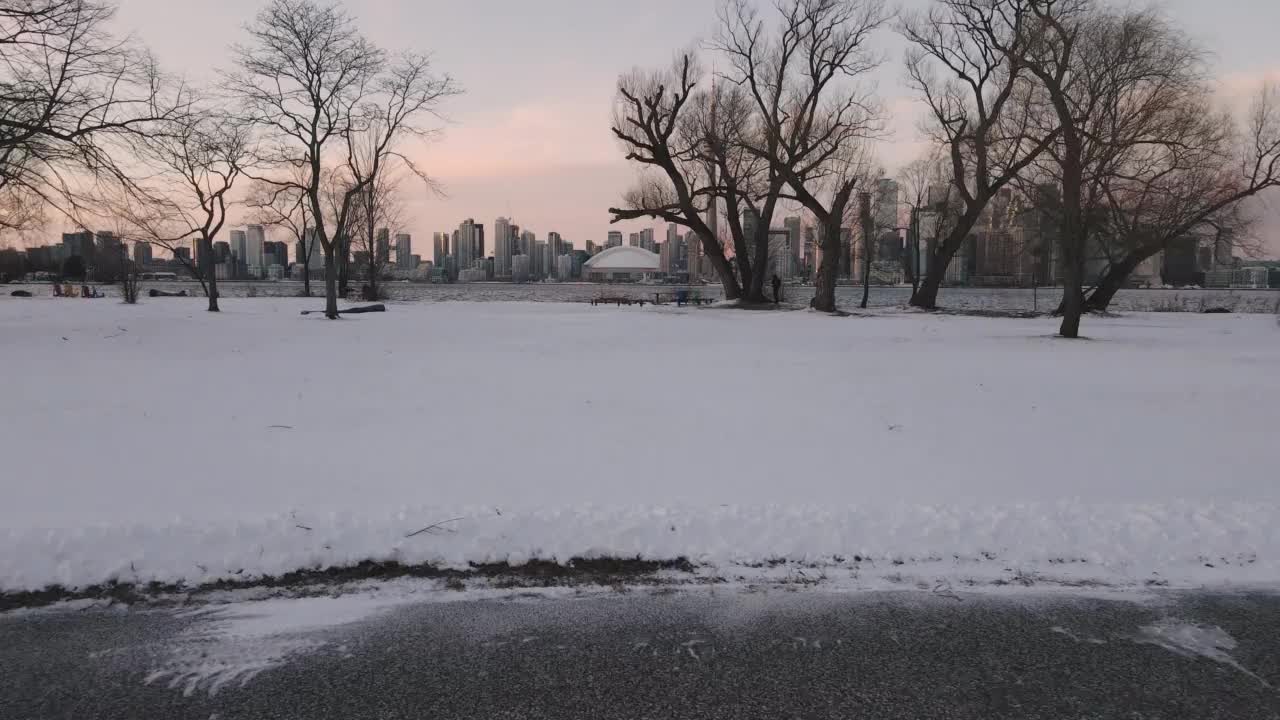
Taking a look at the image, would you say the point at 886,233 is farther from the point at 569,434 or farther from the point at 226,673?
the point at 226,673

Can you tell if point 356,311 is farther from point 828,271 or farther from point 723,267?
point 828,271

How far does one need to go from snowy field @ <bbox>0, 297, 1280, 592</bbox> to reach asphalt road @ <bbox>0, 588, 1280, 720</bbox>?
570 millimetres

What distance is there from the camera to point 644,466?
681 cm

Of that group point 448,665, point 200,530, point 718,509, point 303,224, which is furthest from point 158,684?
point 303,224

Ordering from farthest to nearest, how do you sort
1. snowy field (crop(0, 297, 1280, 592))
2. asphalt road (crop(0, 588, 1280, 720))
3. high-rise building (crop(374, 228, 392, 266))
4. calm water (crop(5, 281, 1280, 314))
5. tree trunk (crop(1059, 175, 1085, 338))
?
high-rise building (crop(374, 228, 392, 266))
calm water (crop(5, 281, 1280, 314))
tree trunk (crop(1059, 175, 1085, 338))
snowy field (crop(0, 297, 1280, 592))
asphalt road (crop(0, 588, 1280, 720))

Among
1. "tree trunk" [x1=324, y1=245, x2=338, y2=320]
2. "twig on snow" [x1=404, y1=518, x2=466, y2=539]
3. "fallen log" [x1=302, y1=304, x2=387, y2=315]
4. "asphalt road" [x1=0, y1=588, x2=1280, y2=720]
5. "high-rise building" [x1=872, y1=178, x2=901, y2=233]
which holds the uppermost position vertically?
"high-rise building" [x1=872, y1=178, x2=901, y2=233]

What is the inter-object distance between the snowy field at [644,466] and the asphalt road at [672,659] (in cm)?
57

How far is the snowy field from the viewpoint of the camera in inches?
188

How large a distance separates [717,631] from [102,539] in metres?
3.99

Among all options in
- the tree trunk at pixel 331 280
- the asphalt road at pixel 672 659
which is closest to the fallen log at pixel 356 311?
the tree trunk at pixel 331 280

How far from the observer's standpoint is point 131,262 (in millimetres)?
38312

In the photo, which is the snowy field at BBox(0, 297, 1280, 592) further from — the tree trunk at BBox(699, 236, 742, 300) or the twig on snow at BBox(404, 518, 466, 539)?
the tree trunk at BBox(699, 236, 742, 300)

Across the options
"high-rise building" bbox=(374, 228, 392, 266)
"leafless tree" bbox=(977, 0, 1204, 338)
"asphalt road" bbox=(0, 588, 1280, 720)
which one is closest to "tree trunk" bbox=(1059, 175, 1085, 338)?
"leafless tree" bbox=(977, 0, 1204, 338)

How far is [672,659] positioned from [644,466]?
3395 mm
